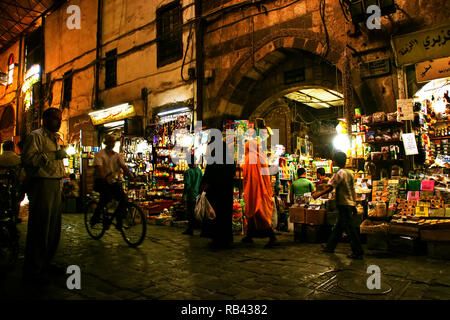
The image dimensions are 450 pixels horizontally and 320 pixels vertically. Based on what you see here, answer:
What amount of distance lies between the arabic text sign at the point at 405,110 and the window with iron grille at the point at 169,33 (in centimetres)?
803

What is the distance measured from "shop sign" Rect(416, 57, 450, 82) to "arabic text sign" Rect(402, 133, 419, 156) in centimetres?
135

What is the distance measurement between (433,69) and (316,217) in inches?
164

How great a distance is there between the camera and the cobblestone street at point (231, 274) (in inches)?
132

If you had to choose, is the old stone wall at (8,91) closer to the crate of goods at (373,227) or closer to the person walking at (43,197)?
the person walking at (43,197)

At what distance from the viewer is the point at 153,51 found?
13.0 meters

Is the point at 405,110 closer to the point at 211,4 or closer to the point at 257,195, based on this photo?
the point at 257,195

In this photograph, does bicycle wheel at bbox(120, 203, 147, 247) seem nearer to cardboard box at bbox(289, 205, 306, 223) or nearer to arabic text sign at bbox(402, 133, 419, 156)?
cardboard box at bbox(289, 205, 306, 223)

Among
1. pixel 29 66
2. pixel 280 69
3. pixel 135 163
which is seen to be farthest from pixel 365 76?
pixel 29 66

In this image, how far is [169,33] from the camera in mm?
12148

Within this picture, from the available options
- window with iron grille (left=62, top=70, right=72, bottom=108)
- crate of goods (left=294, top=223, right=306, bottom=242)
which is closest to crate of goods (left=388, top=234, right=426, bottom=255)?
crate of goods (left=294, top=223, right=306, bottom=242)

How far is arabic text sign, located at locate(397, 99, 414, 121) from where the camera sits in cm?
679

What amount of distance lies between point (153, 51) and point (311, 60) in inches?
257

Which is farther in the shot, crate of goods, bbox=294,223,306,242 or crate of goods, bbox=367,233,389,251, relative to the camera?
crate of goods, bbox=294,223,306,242

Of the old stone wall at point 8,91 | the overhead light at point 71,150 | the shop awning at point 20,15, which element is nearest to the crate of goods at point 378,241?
the overhead light at point 71,150
